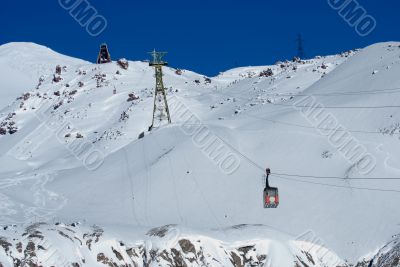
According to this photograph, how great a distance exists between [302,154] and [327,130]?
12.1ft

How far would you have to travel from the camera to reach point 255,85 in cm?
7662

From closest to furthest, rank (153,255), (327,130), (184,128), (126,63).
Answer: (153,255), (327,130), (184,128), (126,63)

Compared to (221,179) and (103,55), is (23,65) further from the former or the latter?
(221,179)

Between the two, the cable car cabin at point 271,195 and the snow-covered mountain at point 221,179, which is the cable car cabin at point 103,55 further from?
the cable car cabin at point 271,195

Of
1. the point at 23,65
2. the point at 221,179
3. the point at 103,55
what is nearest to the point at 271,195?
the point at 221,179

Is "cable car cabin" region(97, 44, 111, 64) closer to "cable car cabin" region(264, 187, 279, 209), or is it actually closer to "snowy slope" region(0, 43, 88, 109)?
"snowy slope" region(0, 43, 88, 109)

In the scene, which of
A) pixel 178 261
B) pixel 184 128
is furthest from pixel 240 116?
pixel 178 261

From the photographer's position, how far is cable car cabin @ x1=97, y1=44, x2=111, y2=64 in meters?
96.2

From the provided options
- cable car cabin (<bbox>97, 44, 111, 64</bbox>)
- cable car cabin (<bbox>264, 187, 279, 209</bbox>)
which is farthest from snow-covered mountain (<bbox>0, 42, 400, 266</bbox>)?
cable car cabin (<bbox>97, 44, 111, 64</bbox>)

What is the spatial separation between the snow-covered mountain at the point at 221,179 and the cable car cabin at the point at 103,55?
24727 mm

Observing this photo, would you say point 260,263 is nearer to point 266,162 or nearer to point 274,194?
point 274,194

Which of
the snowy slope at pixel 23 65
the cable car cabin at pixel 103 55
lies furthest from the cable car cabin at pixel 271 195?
the snowy slope at pixel 23 65

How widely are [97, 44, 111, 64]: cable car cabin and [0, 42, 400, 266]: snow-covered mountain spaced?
24.7 m

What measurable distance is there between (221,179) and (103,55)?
60377 mm
